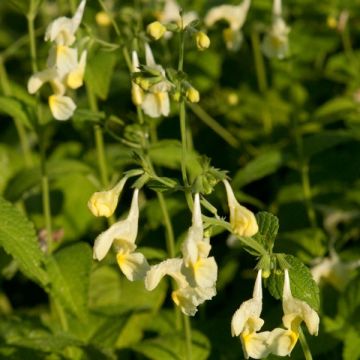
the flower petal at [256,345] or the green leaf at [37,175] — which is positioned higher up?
the flower petal at [256,345]

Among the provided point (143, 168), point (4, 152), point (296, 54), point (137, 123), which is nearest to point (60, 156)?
point (4, 152)

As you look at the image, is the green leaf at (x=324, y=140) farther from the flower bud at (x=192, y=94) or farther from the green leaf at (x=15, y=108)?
the flower bud at (x=192, y=94)

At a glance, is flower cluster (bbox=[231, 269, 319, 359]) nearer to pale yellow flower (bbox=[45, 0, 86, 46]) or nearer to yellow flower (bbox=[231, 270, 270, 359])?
yellow flower (bbox=[231, 270, 270, 359])

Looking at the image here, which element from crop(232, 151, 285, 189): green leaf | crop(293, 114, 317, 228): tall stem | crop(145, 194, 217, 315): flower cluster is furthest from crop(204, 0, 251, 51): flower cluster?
crop(145, 194, 217, 315): flower cluster

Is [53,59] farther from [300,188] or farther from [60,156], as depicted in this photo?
[60,156]

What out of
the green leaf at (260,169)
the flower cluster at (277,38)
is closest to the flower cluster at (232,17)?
the flower cluster at (277,38)

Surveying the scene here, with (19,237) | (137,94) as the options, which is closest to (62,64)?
(137,94)
